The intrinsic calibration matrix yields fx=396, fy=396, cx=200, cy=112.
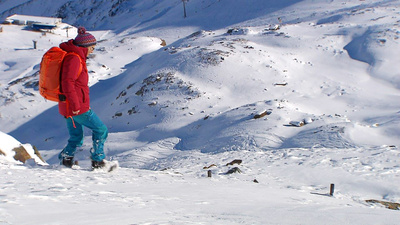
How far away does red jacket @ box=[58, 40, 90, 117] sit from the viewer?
467cm

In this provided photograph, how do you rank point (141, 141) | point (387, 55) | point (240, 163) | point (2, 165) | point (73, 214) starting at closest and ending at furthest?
point (73, 214) < point (2, 165) < point (240, 163) < point (141, 141) < point (387, 55)

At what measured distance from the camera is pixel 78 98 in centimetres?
488

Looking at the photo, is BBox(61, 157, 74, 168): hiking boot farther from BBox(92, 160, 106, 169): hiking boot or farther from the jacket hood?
the jacket hood

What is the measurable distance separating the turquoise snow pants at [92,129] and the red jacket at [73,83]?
0.16 meters

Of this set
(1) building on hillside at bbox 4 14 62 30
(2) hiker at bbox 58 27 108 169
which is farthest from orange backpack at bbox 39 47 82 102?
(1) building on hillside at bbox 4 14 62 30

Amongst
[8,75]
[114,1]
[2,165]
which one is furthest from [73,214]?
[114,1]

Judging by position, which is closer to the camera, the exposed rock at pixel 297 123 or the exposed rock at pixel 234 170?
the exposed rock at pixel 234 170

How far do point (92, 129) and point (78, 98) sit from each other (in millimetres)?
571

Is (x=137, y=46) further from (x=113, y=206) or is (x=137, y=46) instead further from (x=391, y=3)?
(x=113, y=206)

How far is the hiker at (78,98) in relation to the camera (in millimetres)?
4695

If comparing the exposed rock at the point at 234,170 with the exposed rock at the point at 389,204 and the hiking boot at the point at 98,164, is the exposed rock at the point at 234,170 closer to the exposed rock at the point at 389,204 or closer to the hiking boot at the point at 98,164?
the exposed rock at the point at 389,204

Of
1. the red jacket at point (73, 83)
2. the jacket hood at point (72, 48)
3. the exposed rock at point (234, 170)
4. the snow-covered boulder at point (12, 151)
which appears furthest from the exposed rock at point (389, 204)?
the snow-covered boulder at point (12, 151)

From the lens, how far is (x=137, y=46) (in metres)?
26.7

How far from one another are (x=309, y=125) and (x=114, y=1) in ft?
173
